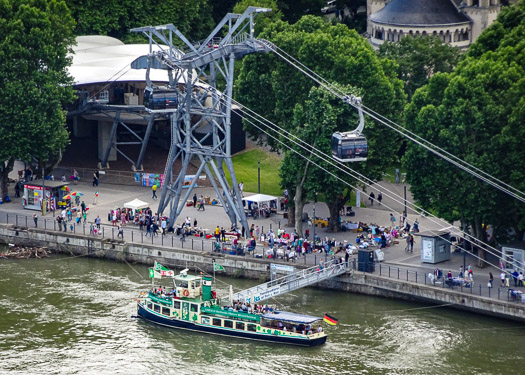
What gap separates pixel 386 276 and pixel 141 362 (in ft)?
70.2

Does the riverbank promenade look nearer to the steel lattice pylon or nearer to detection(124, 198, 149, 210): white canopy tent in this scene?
detection(124, 198, 149, 210): white canopy tent

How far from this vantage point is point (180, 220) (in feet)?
424

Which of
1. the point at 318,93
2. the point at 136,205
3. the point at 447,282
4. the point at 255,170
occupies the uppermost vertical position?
the point at 318,93

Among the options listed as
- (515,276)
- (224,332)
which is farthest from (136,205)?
(515,276)

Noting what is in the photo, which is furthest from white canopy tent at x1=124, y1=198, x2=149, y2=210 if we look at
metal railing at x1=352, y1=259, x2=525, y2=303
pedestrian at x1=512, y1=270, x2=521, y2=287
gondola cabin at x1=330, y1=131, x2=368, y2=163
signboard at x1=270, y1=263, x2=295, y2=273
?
pedestrian at x1=512, y1=270, x2=521, y2=287

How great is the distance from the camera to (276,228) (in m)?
126

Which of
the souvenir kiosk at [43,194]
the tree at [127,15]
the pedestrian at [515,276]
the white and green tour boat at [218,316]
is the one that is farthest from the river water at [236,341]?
the tree at [127,15]

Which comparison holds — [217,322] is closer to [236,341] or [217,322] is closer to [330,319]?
[236,341]

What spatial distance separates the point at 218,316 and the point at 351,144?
52.1ft

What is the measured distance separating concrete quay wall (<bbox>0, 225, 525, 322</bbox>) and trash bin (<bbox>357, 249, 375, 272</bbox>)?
0.62 meters

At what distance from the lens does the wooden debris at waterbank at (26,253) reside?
124 m

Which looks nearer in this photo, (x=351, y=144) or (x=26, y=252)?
(x=351, y=144)

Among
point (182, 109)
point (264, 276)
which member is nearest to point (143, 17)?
point (182, 109)

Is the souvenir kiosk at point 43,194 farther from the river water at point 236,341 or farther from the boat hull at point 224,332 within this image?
the boat hull at point 224,332
